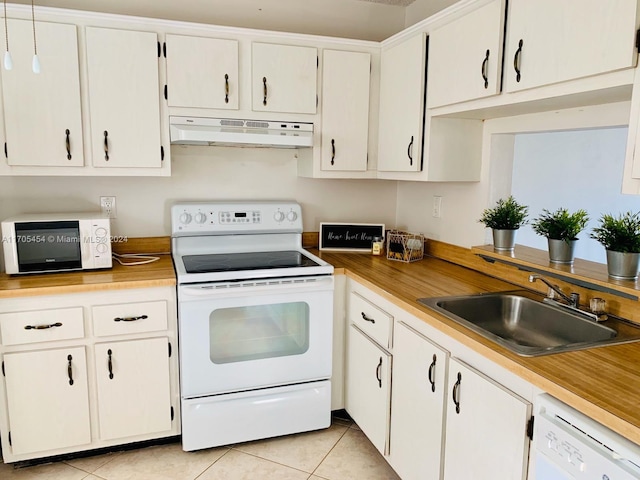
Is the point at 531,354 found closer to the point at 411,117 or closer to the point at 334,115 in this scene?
the point at 411,117

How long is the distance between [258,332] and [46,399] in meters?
1.00


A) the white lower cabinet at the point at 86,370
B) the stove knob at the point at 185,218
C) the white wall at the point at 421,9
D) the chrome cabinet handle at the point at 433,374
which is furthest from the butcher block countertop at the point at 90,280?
the white wall at the point at 421,9

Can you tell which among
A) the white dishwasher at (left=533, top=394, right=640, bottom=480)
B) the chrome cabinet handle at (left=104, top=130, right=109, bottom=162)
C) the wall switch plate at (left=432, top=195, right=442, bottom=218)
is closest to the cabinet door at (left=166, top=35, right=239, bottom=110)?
the chrome cabinet handle at (left=104, top=130, right=109, bottom=162)

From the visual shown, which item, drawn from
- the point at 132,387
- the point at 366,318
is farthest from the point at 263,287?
the point at 132,387

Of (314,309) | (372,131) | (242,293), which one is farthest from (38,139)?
(372,131)

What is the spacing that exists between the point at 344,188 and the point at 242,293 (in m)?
1.15

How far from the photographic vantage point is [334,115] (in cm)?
267

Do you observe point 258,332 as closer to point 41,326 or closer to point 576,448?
point 41,326

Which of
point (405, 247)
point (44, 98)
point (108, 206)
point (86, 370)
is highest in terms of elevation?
point (44, 98)

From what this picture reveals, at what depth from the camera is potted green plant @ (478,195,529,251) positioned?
2.21m

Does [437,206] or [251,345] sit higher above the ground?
[437,206]

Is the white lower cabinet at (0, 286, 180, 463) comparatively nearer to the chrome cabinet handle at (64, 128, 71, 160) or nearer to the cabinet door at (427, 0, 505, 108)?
the chrome cabinet handle at (64, 128, 71, 160)

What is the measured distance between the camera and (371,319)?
87.8 inches

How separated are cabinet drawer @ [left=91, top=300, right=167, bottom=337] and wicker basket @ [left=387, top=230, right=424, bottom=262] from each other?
51.2 inches
